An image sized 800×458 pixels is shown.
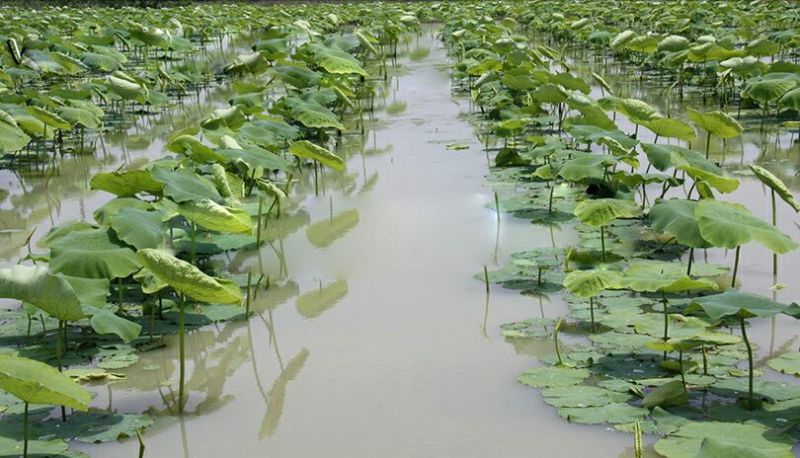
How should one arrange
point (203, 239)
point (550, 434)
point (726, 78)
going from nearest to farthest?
point (550, 434)
point (203, 239)
point (726, 78)

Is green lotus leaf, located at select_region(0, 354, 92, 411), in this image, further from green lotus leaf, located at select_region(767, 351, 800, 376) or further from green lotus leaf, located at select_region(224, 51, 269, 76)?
green lotus leaf, located at select_region(224, 51, 269, 76)

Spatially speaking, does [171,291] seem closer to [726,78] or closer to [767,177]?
[767,177]

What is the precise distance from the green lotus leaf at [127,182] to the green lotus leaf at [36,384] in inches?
67.8

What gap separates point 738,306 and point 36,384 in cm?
182

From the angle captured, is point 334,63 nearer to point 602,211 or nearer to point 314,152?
point 314,152

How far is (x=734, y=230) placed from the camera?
3504 mm

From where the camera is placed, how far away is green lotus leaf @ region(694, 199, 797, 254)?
11.3 ft

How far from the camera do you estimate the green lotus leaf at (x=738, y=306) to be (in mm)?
2789

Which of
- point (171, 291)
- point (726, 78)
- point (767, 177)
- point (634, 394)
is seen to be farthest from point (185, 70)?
point (634, 394)

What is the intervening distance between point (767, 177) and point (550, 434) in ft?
5.40

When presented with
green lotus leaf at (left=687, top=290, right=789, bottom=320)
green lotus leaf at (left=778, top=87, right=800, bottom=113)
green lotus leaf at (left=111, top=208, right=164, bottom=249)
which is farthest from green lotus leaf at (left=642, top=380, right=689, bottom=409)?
green lotus leaf at (left=778, top=87, right=800, bottom=113)

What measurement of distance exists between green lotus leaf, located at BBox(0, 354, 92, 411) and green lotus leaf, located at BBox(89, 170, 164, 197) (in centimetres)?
172

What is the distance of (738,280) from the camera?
168 inches

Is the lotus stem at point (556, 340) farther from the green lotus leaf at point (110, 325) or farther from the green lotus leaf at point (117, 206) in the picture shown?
the green lotus leaf at point (117, 206)
